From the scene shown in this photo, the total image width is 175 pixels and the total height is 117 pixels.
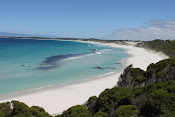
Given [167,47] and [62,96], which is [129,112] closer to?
[62,96]

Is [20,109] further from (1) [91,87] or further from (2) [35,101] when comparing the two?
(1) [91,87]

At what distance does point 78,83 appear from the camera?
65.2 ft

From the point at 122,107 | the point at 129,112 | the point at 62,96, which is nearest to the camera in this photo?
the point at 129,112

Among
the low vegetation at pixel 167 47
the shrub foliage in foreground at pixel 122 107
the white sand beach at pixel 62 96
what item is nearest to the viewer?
the shrub foliage in foreground at pixel 122 107

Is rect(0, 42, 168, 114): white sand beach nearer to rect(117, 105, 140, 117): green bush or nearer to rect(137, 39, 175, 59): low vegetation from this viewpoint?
rect(117, 105, 140, 117): green bush

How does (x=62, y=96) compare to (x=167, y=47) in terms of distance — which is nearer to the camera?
(x=62, y=96)

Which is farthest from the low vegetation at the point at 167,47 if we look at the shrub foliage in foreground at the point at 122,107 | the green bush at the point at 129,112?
the green bush at the point at 129,112

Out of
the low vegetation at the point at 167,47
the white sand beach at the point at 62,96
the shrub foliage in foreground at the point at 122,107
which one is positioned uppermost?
the low vegetation at the point at 167,47

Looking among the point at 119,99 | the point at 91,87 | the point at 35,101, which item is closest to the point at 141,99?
the point at 119,99

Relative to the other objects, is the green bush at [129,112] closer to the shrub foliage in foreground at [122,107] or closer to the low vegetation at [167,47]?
the shrub foliage in foreground at [122,107]

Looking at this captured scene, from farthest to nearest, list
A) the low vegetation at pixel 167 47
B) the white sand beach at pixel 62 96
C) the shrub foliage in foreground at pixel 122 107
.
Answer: the low vegetation at pixel 167 47, the white sand beach at pixel 62 96, the shrub foliage in foreground at pixel 122 107

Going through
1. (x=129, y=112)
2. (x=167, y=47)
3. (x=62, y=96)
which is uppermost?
(x=167, y=47)

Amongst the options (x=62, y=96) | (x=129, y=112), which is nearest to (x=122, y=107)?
(x=129, y=112)

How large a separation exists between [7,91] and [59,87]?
216 inches
